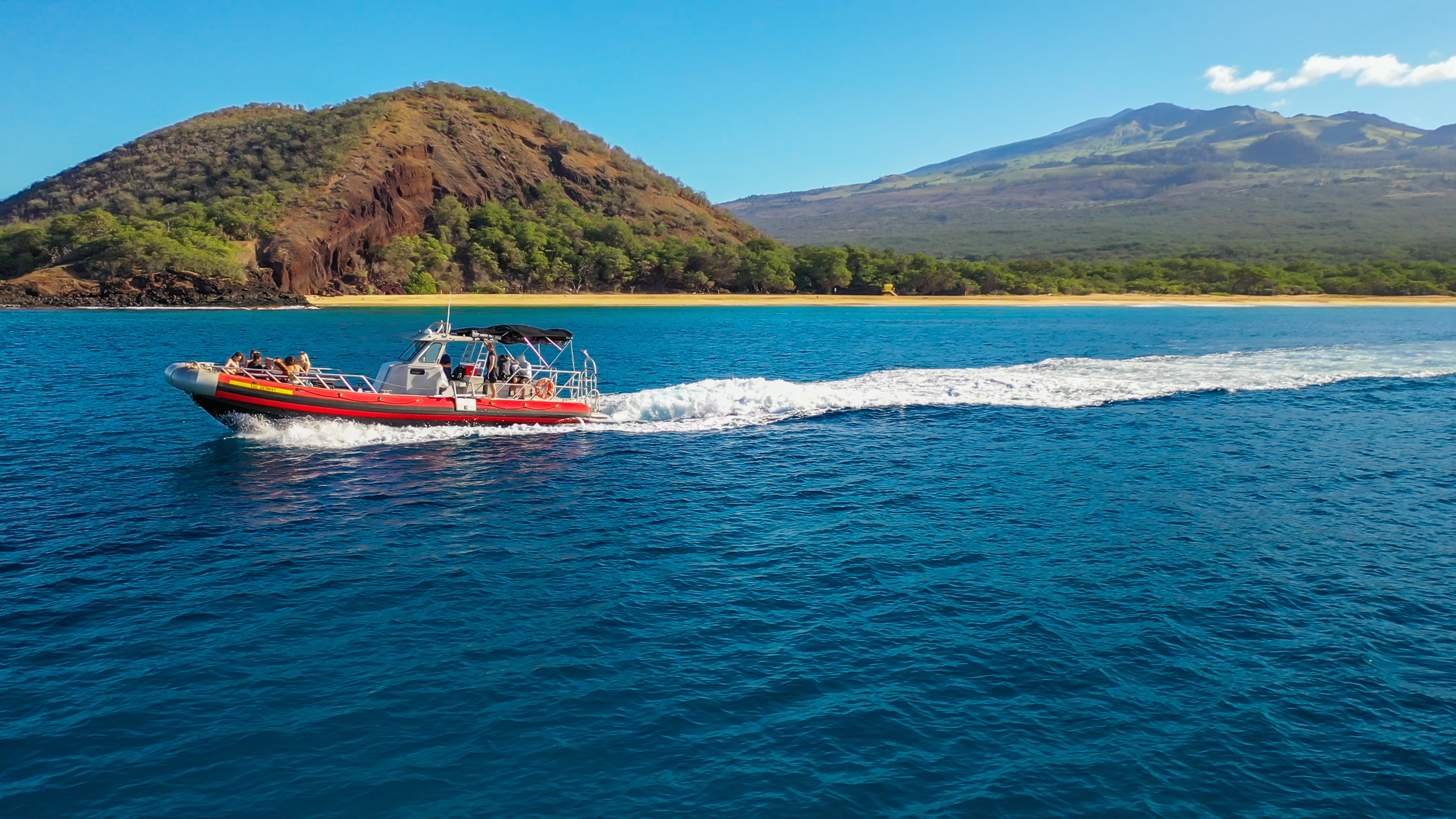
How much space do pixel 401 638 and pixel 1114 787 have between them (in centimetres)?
885

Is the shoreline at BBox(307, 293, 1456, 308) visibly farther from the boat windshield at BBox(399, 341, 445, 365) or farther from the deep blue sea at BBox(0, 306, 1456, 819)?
the deep blue sea at BBox(0, 306, 1456, 819)

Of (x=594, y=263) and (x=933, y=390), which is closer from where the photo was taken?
(x=933, y=390)

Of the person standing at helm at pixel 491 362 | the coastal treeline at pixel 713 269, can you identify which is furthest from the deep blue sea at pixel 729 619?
the coastal treeline at pixel 713 269

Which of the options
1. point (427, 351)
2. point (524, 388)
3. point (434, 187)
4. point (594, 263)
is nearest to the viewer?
point (427, 351)

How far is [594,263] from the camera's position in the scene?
112 metres

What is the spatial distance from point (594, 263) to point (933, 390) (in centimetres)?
8400

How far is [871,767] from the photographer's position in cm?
905

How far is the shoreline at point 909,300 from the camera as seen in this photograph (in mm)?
99875

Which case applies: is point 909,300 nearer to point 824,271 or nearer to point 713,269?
point 824,271

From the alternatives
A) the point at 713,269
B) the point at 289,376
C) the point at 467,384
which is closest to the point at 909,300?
the point at 713,269

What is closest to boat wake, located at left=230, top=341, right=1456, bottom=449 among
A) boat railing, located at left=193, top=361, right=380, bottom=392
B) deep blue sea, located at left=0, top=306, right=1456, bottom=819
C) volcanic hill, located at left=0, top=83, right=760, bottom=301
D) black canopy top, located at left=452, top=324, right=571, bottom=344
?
deep blue sea, located at left=0, top=306, right=1456, bottom=819

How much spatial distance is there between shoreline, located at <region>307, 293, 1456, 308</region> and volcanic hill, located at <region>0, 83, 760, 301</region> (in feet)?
19.5

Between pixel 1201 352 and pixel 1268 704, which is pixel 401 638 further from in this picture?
pixel 1201 352

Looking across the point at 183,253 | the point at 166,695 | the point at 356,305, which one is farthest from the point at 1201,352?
the point at 183,253
